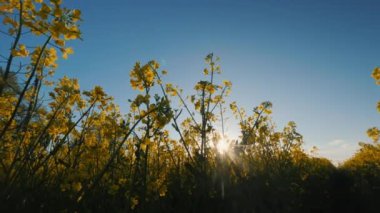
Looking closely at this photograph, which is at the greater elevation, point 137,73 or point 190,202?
point 137,73

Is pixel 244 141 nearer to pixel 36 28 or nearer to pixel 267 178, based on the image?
pixel 267 178

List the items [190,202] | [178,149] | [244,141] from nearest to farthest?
[190,202] → [244,141] → [178,149]

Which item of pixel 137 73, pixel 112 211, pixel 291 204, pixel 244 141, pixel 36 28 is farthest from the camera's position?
pixel 244 141

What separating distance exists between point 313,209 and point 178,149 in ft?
12.2

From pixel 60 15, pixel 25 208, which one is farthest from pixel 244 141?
pixel 60 15

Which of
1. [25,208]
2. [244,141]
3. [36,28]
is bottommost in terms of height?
[25,208]

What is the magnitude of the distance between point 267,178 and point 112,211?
10.6 feet

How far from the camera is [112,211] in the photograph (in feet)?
11.5

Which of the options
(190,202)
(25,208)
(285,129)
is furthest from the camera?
(285,129)

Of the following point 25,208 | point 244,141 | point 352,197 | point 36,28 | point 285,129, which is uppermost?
point 285,129

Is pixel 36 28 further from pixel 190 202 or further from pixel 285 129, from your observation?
pixel 285 129

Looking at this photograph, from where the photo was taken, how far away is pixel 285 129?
9758mm

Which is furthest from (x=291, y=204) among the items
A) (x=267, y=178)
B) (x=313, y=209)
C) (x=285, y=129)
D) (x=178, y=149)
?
(x=285, y=129)

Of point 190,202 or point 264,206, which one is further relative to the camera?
point 264,206
